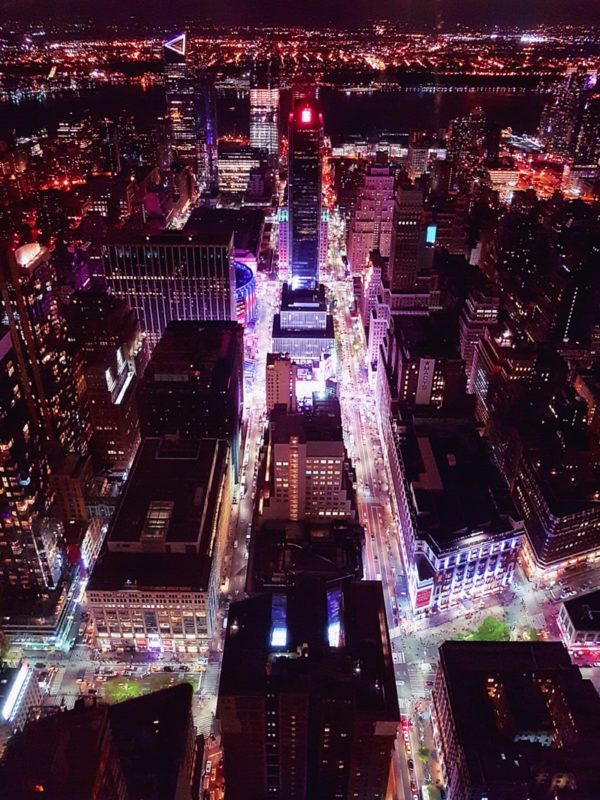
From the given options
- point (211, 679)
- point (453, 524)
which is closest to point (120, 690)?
point (211, 679)

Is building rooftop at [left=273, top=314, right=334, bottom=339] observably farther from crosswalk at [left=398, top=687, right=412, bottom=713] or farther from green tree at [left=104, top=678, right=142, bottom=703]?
crosswalk at [left=398, top=687, right=412, bottom=713]

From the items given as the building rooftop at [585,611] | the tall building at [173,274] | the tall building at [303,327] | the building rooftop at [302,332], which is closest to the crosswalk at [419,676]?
the building rooftop at [585,611]

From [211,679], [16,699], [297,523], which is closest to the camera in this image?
[16,699]

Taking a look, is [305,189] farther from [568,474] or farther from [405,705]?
[405,705]

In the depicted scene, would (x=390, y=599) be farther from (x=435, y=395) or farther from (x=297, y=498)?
(x=435, y=395)

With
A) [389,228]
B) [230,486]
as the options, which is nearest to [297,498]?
[230,486]

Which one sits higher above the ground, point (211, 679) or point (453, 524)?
point (453, 524)

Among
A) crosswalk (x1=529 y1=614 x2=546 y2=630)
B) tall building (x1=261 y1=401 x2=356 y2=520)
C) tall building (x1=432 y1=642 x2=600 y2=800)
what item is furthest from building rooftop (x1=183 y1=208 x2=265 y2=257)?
tall building (x1=432 y1=642 x2=600 y2=800)
